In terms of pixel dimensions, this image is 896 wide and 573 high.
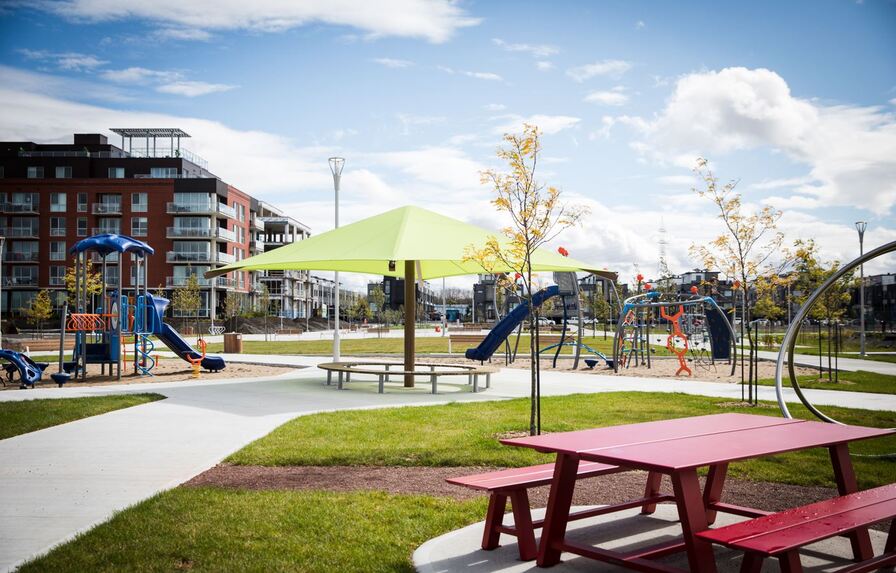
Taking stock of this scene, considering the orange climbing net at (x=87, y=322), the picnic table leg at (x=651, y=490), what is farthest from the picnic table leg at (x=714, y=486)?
the orange climbing net at (x=87, y=322)

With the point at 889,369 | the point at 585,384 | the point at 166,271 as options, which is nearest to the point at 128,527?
the point at 585,384

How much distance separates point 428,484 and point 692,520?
140 inches

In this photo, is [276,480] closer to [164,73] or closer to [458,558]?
[458,558]

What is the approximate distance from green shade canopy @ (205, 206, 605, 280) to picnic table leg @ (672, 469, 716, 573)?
1046 cm

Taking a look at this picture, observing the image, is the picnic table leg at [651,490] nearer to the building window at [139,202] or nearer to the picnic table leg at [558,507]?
the picnic table leg at [558,507]

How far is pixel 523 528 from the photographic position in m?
4.92

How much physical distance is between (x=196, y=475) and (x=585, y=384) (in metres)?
11.7

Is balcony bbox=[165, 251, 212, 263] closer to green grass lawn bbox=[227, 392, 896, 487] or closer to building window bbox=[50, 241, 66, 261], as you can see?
building window bbox=[50, 241, 66, 261]

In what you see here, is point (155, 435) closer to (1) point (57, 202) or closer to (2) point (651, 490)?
Result: (2) point (651, 490)


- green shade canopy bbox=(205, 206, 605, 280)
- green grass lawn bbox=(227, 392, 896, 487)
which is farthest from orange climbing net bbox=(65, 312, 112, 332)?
green grass lawn bbox=(227, 392, 896, 487)

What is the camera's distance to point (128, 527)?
18.3 ft

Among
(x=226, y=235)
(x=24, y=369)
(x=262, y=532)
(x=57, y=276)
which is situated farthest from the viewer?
(x=226, y=235)

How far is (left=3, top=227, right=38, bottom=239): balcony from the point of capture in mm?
72188

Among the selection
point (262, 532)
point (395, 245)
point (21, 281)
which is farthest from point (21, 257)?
point (262, 532)
